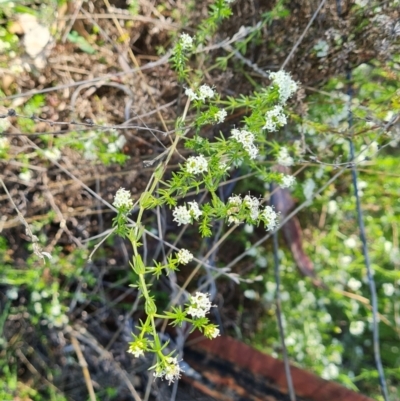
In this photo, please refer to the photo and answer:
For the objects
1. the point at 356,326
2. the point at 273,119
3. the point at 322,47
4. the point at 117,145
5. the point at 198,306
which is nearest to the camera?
the point at 198,306

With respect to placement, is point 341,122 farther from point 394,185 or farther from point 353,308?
point 353,308

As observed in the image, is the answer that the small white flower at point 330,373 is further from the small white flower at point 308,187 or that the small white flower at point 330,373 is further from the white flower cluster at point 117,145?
the white flower cluster at point 117,145

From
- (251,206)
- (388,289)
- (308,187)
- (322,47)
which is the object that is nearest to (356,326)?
(388,289)

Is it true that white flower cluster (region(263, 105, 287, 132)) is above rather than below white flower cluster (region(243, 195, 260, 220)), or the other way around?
above

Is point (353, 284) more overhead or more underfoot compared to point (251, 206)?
more underfoot

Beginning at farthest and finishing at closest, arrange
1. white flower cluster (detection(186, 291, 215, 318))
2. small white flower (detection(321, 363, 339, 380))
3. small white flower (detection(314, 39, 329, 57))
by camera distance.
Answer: small white flower (detection(321, 363, 339, 380))
small white flower (detection(314, 39, 329, 57))
white flower cluster (detection(186, 291, 215, 318))

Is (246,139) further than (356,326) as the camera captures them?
No

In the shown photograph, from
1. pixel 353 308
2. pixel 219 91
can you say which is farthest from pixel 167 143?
pixel 353 308

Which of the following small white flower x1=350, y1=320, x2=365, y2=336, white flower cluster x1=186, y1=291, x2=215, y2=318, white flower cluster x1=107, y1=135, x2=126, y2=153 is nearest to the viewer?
white flower cluster x1=186, y1=291, x2=215, y2=318

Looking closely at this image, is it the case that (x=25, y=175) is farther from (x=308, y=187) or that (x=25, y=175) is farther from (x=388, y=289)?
(x=388, y=289)

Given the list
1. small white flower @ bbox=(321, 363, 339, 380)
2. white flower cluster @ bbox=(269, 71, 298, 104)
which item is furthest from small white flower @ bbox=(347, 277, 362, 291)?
white flower cluster @ bbox=(269, 71, 298, 104)

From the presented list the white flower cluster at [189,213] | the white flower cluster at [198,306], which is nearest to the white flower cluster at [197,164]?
the white flower cluster at [189,213]

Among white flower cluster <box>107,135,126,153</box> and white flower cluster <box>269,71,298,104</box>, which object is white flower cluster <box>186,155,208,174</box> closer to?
white flower cluster <box>269,71,298,104</box>

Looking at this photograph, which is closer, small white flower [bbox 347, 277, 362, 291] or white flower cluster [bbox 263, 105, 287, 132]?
white flower cluster [bbox 263, 105, 287, 132]
